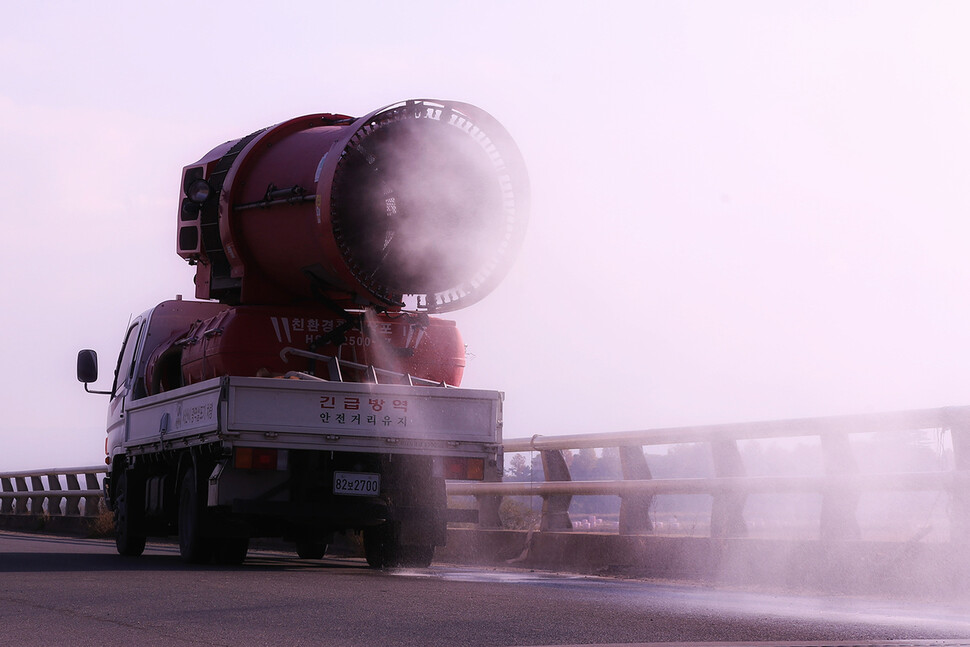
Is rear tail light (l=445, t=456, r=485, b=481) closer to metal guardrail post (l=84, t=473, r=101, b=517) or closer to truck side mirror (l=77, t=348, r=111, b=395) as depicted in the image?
truck side mirror (l=77, t=348, r=111, b=395)

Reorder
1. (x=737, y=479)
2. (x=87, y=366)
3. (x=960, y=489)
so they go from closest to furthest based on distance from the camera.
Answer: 1. (x=960, y=489)
2. (x=737, y=479)
3. (x=87, y=366)

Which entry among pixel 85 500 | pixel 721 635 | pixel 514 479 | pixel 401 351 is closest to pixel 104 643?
pixel 721 635

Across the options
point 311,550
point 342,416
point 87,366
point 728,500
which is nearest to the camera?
point 728,500

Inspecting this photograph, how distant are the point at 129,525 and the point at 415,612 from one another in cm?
747

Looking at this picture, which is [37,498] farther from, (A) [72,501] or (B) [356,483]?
(B) [356,483]

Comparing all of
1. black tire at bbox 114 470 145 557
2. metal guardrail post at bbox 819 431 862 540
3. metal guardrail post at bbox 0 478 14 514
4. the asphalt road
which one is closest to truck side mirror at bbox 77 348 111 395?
black tire at bbox 114 470 145 557

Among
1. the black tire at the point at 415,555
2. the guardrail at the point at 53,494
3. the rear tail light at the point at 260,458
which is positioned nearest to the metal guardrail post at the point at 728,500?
the black tire at the point at 415,555

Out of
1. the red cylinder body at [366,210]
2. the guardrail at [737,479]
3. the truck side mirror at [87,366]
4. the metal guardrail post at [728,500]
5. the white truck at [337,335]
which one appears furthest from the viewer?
the truck side mirror at [87,366]

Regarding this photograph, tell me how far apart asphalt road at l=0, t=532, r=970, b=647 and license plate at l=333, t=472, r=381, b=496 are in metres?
0.71

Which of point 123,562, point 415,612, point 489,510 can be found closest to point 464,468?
point 489,510

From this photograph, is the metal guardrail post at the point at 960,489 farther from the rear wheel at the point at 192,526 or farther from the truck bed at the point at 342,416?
the rear wheel at the point at 192,526

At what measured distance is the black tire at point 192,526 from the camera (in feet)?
40.5

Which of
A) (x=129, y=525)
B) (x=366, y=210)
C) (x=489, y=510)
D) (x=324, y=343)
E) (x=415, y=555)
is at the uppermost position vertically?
(x=366, y=210)

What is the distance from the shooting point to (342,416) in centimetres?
1171
